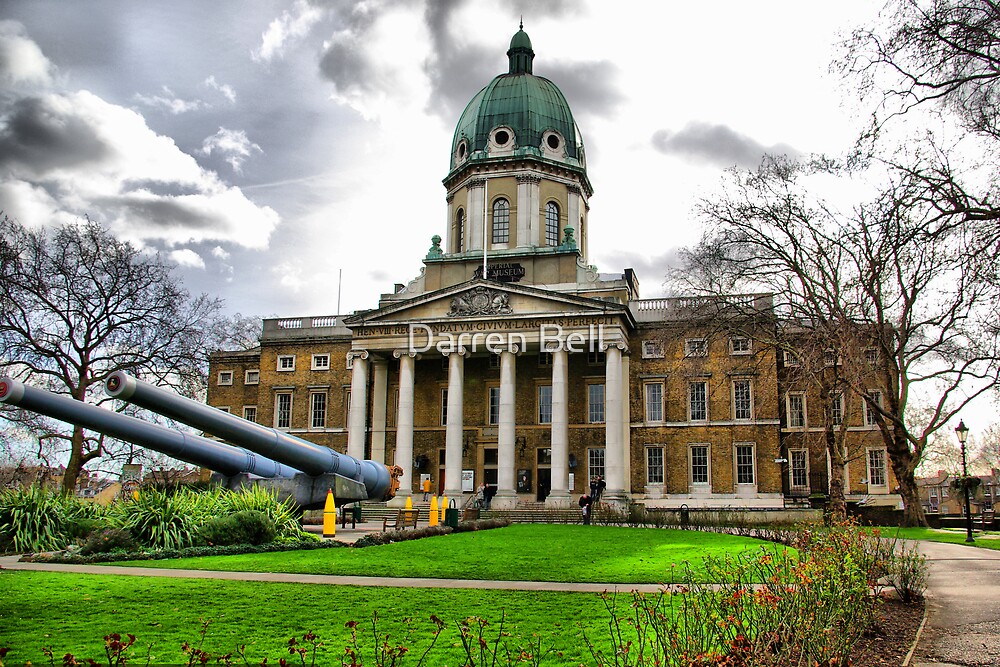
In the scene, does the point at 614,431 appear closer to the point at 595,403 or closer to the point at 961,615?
the point at 595,403

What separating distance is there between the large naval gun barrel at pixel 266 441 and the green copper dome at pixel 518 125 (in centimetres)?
2682

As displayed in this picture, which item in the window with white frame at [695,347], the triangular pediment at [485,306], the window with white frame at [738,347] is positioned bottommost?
the window with white frame at [695,347]

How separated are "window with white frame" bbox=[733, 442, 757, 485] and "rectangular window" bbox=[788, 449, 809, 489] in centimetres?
276

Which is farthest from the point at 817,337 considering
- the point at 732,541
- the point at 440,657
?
the point at 440,657

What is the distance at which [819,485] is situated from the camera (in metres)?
49.5

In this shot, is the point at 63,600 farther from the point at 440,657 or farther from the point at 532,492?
the point at 532,492

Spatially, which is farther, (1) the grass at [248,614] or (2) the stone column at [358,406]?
(2) the stone column at [358,406]

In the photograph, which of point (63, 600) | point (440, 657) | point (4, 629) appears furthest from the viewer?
point (63, 600)

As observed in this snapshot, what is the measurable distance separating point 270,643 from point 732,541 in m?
18.4

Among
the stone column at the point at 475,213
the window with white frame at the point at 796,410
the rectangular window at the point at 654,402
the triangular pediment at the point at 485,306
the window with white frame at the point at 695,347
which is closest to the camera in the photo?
the window with white frame at the point at 695,347

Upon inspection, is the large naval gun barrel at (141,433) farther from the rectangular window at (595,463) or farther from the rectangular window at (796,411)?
the rectangular window at (796,411)

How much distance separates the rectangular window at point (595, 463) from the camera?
4988 cm

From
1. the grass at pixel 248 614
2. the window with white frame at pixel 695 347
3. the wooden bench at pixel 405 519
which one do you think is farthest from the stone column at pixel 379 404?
the grass at pixel 248 614

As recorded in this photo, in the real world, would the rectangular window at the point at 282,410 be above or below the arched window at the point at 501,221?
below
